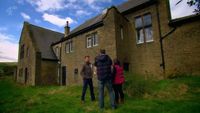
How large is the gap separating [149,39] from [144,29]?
3.54 feet

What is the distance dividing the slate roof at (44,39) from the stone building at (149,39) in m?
8.24

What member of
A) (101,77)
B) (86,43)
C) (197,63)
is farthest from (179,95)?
(86,43)

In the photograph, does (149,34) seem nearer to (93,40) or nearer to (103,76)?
(93,40)

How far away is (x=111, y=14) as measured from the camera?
49.2ft

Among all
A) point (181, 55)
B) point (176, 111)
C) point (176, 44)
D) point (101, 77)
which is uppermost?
point (176, 44)

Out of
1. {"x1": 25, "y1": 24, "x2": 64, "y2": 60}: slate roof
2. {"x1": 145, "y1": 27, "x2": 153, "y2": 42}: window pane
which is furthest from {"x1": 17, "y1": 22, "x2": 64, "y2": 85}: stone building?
{"x1": 145, "y1": 27, "x2": 153, "y2": 42}: window pane

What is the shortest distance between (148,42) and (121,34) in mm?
2589

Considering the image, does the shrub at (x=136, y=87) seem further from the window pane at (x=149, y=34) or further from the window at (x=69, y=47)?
the window at (x=69, y=47)

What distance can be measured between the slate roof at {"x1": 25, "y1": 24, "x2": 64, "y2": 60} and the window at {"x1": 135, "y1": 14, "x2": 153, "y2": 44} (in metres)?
13.4

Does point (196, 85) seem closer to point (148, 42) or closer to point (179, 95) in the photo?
point (179, 95)

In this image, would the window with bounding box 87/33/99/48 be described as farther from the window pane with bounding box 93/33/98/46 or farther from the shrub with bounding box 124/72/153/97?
the shrub with bounding box 124/72/153/97

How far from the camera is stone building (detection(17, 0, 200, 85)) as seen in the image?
12.3 meters

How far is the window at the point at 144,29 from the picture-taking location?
14602mm

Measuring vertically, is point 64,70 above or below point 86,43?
below
